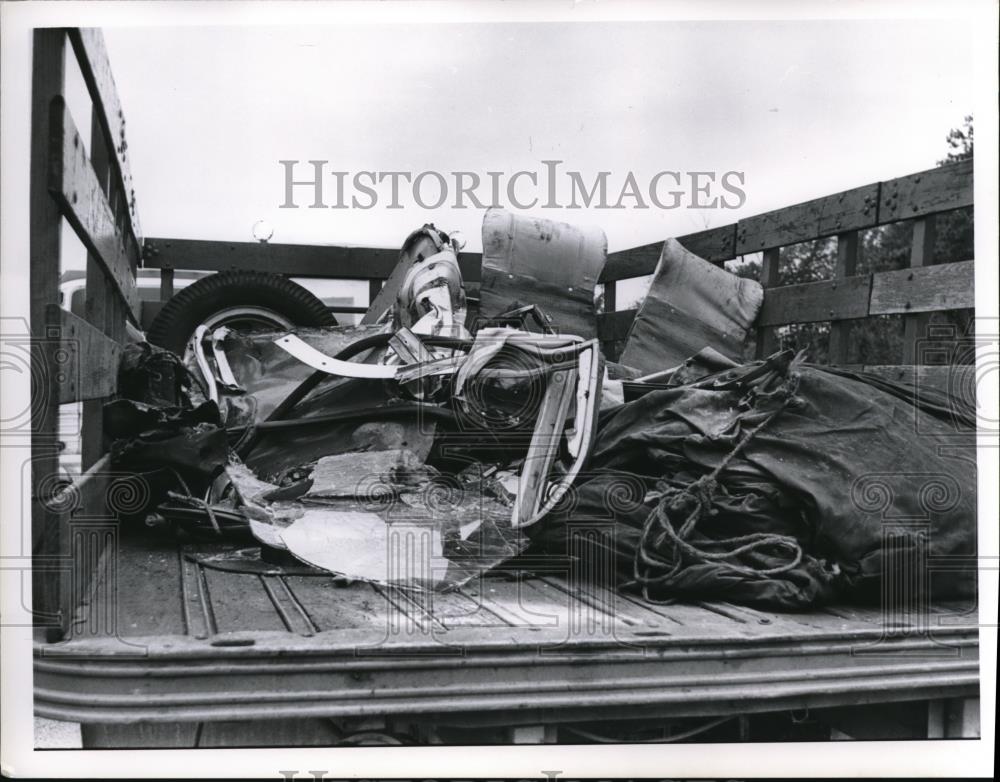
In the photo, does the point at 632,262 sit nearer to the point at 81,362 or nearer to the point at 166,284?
the point at 166,284

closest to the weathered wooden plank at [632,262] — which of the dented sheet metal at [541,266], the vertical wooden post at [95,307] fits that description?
the dented sheet metal at [541,266]

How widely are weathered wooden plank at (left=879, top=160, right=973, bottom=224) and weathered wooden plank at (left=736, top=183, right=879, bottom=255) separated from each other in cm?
7

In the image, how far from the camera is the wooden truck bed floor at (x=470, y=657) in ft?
4.51

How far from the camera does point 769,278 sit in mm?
3385

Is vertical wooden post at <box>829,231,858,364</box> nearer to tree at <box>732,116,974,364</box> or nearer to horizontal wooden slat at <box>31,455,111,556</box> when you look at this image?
tree at <box>732,116,974,364</box>

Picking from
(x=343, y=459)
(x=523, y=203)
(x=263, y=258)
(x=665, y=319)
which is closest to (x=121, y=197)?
(x=263, y=258)

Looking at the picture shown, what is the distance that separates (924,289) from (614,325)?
1.61 metres

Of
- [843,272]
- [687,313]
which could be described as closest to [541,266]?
[687,313]

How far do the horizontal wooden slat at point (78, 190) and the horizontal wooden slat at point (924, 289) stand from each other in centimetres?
214

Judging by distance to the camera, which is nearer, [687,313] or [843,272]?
[843,272]

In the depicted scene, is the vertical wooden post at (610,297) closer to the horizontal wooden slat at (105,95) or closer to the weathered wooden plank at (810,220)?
the weathered wooden plank at (810,220)

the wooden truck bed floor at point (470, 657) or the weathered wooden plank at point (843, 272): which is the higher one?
the weathered wooden plank at point (843, 272)

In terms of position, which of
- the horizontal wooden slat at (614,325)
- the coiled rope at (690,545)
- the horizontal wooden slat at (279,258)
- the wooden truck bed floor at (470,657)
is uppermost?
the horizontal wooden slat at (279,258)

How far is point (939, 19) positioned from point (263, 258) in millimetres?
2848
